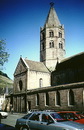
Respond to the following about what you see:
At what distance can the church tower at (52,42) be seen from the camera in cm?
4219

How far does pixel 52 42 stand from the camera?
43.5 metres

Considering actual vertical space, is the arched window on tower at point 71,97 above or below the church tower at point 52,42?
below

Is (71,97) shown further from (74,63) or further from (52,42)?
(52,42)

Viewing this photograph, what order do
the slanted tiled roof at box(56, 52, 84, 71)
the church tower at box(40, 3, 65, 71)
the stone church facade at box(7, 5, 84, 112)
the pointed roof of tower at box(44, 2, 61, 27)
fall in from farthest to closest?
the pointed roof of tower at box(44, 2, 61, 27)
the church tower at box(40, 3, 65, 71)
the slanted tiled roof at box(56, 52, 84, 71)
the stone church facade at box(7, 5, 84, 112)

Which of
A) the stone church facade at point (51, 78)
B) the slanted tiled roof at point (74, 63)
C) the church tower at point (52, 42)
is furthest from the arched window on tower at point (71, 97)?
the church tower at point (52, 42)

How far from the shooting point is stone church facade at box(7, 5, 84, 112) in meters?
26.3

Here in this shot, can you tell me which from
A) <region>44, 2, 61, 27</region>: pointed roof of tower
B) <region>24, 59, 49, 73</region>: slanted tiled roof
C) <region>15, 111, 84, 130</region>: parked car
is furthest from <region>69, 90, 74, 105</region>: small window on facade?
<region>44, 2, 61, 27</region>: pointed roof of tower

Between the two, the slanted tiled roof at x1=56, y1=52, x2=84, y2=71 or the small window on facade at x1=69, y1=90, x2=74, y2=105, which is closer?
the small window on facade at x1=69, y1=90, x2=74, y2=105

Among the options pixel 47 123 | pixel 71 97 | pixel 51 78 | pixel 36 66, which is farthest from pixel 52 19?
pixel 47 123

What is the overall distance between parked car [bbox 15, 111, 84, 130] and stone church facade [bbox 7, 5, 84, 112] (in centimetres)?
1637

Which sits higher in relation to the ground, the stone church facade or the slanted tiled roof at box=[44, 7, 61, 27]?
the slanted tiled roof at box=[44, 7, 61, 27]

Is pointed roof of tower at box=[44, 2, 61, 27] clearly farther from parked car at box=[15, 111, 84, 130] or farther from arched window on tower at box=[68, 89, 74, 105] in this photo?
parked car at box=[15, 111, 84, 130]

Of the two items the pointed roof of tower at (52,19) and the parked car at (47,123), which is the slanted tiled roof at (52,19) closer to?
the pointed roof of tower at (52,19)

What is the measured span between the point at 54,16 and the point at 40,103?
91.4 ft
